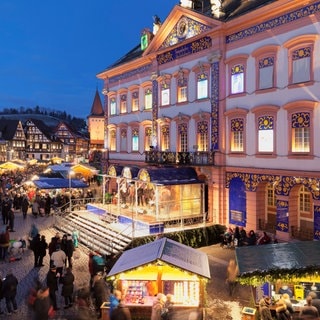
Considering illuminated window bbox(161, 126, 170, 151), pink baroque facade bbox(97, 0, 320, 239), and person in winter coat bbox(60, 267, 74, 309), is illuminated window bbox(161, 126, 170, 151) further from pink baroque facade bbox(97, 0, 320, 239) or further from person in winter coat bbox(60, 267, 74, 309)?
person in winter coat bbox(60, 267, 74, 309)

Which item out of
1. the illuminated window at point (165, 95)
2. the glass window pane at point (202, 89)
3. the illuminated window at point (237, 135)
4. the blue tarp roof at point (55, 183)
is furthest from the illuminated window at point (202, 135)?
the blue tarp roof at point (55, 183)

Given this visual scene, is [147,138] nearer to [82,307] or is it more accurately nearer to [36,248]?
[36,248]

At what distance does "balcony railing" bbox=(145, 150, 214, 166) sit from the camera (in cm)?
2437

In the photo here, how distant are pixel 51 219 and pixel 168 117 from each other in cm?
1152

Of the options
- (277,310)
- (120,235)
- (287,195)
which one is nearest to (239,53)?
(287,195)

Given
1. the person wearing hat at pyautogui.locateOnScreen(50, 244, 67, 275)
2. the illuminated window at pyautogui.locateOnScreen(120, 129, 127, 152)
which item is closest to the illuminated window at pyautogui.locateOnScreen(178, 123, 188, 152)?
the illuminated window at pyautogui.locateOnScreen(120, 129, 127, 152)

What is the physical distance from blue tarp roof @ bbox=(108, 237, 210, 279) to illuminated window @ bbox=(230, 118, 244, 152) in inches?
427

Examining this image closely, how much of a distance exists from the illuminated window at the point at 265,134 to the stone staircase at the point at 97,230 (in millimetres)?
8808

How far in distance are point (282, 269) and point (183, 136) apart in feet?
56.3

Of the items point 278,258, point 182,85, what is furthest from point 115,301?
point 182,85

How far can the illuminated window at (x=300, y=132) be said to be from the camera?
1939cm

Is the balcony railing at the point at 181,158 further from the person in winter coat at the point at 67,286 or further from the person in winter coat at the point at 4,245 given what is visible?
the person in winter coat at the point at 67,286

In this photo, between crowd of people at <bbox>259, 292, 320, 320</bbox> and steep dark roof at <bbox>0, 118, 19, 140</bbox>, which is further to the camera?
steep dark roof at <bbox>0, 118, 19, 140</bbox>

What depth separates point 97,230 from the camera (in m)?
23.3
